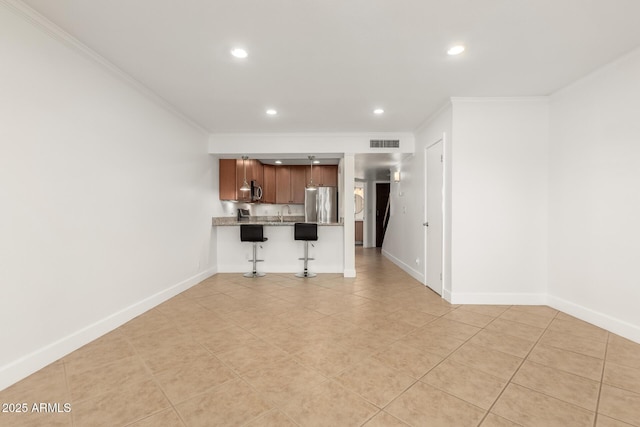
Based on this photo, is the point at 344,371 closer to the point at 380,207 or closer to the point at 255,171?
the point at 255,171

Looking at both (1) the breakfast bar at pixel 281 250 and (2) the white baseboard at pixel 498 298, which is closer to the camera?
(2) the white baseboard at pixel 498 298

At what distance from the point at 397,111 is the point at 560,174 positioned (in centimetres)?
223

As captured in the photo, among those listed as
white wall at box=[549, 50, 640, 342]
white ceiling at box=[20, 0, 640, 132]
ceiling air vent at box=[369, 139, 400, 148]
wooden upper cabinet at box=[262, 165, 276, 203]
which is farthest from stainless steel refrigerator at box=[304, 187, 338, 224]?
white wall at box=[549, 50, 640, 342]

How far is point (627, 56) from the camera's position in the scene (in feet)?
8.43

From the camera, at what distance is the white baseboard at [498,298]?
3.54 metres

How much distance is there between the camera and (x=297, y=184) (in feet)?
22.9

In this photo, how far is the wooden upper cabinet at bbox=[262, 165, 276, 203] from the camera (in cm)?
681

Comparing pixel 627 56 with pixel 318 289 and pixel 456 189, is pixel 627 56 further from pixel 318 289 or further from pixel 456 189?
pixel 318 289

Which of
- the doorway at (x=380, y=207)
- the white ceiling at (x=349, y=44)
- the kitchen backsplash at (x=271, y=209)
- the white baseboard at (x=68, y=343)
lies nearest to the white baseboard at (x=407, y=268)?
the doorway at (x=380, y=207)

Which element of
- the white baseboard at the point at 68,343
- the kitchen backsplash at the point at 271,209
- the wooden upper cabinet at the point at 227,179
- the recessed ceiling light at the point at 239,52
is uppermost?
the recessed ceiling light at the point at 239,52

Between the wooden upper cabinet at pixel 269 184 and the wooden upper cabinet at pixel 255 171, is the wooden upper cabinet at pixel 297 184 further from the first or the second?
the wooden upper cabinet at pixel 255 171

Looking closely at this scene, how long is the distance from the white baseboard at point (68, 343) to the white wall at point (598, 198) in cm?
520

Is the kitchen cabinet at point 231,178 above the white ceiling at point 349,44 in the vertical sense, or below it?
below

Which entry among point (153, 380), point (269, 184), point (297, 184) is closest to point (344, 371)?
point (153, 380)
